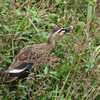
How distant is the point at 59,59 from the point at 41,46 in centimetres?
20

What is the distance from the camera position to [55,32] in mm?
4613

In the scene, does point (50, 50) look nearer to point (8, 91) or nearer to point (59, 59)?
point (59, 59)

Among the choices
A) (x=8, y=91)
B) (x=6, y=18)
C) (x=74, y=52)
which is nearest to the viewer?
(x=8, y=91)

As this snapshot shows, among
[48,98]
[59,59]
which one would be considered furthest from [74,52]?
[48,98]

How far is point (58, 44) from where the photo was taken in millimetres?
4727

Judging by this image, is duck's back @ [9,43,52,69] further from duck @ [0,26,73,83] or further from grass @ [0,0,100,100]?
grass @ [0,0,100,100]

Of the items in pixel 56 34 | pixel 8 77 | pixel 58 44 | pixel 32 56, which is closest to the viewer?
pixel 8 77

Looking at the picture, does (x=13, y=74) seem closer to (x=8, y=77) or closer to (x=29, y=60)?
(x=8, y=77)

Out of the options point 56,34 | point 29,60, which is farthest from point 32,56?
point 56,34

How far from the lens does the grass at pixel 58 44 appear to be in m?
4.31

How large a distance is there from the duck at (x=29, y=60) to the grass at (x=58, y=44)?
84 mm

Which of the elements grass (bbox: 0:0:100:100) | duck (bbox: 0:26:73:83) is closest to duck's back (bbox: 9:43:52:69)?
duck (bbox: 0:26:73:83)

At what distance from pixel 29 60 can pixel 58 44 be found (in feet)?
1.81

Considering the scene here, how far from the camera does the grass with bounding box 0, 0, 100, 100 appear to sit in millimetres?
4309
